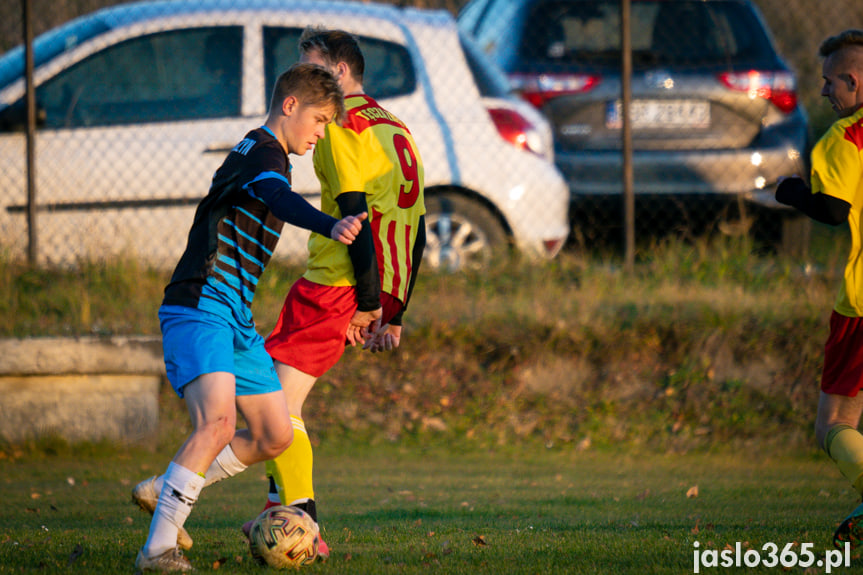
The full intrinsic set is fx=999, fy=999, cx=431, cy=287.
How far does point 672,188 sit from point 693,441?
228 centimetres

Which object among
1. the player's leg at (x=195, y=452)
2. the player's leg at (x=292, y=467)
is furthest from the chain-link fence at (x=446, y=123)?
the player's leg at (x=195, y=452)

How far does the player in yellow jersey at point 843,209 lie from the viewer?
3711mm

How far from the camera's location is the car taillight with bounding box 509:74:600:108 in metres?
7.74

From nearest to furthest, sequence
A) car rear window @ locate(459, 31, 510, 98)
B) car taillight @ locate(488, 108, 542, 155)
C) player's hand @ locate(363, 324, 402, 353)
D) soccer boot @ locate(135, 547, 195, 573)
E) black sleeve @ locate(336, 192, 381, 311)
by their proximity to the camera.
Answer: soccer boot @ locate(135, 547, 195, 573), black sleeve @ locate(336, 192, 381, 311), player's hand @ locate(363, 324, 402, 353), car taillight @ locate(488, 108, 542, 155), car rear window @ locate(459, 31, 510, 98)

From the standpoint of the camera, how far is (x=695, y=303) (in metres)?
6.51

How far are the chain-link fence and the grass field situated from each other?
1.90 meters

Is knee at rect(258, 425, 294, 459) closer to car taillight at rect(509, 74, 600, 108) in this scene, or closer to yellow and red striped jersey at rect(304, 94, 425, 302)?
yellow and red striped jersey at rect(304, 94, 425, 302)

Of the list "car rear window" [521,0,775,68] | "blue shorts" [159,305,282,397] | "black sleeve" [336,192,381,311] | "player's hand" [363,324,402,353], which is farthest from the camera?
"car rear window" [521,0,775,68]

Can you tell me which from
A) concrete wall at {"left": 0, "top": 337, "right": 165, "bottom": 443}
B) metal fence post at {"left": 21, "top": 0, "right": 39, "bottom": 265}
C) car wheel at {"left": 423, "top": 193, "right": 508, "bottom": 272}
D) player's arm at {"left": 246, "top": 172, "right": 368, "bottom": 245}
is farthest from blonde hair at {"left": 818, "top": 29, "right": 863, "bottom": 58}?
metal fence post at {"left": 21, "top": 0, "right": 39, "bottom": 265}

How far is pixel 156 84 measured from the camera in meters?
7.16

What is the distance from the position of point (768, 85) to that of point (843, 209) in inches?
168

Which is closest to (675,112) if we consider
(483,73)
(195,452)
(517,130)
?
(517,130)

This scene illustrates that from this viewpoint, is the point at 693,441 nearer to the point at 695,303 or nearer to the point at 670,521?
the point at 695,303

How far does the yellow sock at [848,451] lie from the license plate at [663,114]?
13.7 feet
